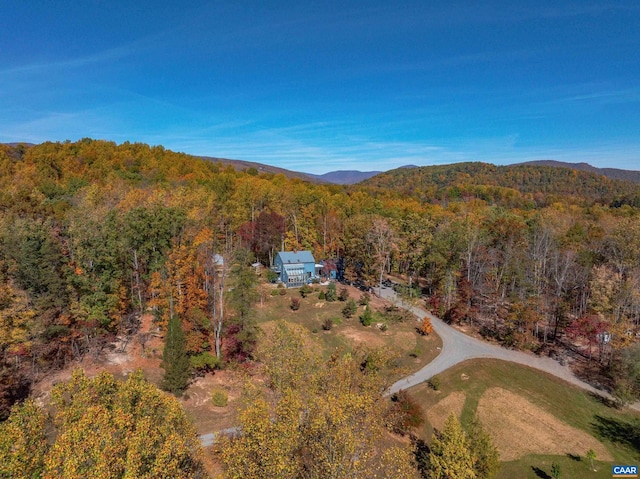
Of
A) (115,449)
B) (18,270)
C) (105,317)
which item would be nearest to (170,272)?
(105,317)

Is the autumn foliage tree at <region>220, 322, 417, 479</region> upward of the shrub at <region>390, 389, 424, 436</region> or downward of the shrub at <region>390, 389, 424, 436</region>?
upward

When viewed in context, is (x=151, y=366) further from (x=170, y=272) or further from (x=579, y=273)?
(x=579, y=273)

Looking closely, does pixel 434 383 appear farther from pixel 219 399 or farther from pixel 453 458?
pixel 219 399

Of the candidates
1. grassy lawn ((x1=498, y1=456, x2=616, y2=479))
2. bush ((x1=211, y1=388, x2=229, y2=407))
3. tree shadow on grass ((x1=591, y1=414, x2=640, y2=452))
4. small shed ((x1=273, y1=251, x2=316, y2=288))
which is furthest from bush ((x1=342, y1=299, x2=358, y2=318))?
tree shadow on grass ((x1=591, y1=414, x2=640, y2=452))

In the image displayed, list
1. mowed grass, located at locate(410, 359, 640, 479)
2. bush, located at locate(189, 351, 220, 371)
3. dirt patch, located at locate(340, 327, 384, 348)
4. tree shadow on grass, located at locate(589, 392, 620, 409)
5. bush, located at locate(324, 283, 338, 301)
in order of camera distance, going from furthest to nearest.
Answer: bush, located at locate(324, 283, 338, 301), dirt patch, located at locate(340, 327, 384, 348), tree shadow on grass, located at locate(589, 392, 620, 409), bush, located at locate(189, 351, 220, 371), mowed grass, located at locate(410, 359, 640, 479)

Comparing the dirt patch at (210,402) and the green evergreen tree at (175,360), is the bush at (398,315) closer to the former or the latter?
the dirt patch at (210,402)

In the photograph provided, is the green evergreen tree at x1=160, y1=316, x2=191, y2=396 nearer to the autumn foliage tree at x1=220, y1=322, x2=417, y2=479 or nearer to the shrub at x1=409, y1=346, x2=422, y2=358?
the autumn foliage tree at x1=220, y1=322, x2=417, y2=479

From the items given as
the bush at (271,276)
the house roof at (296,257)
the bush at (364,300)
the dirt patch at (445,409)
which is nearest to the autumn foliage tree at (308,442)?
the dirt patch at (445,409)
